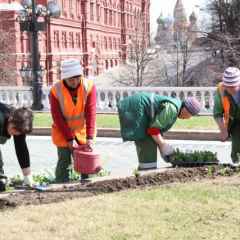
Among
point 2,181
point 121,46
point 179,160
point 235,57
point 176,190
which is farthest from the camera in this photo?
point 121,46

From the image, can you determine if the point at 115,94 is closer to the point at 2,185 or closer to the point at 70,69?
the point at 70,69

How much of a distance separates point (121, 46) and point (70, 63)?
285 feet

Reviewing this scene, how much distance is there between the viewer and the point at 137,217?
4.57 m

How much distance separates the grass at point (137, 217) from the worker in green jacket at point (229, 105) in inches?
63.6

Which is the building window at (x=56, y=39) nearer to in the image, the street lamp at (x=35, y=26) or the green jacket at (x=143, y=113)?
the street lamp at (x=35, y=26)

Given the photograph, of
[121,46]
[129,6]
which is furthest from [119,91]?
[129,6]

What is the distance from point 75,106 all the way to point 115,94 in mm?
14870

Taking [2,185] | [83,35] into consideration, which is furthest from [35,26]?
[83,35]

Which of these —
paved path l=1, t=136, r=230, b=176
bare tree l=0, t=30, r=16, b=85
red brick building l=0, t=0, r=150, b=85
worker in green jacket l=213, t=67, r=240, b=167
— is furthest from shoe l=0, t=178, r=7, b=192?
bare tree l=0, t=30, r=16, b=85

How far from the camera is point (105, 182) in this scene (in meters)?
5.93

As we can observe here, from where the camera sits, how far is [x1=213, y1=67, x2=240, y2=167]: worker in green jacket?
6.83m

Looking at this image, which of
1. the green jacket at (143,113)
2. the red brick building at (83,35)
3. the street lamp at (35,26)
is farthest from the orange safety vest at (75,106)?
the red brick building at (83,35)

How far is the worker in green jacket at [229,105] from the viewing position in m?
6.83

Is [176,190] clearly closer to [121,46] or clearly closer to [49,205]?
[49,205]
